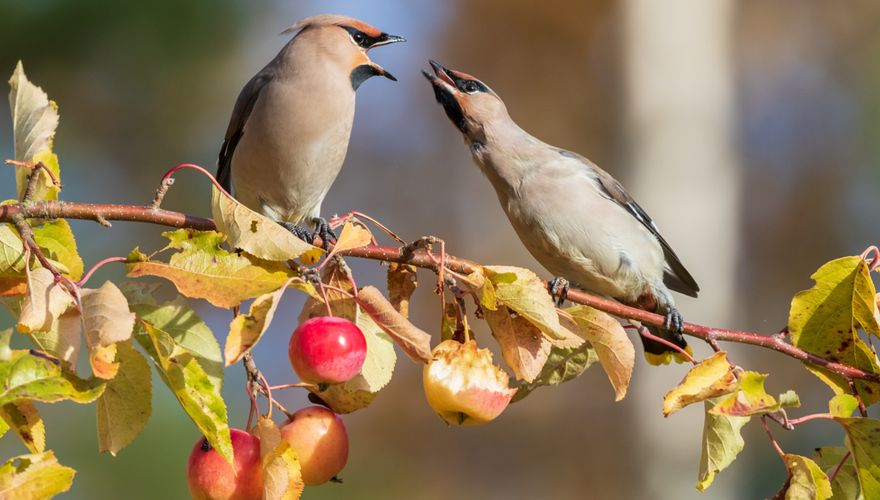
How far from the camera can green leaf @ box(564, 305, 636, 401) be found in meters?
2.26

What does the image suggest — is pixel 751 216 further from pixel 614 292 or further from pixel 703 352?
pixel 614 292

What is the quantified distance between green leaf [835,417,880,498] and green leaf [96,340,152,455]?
4.59 feet

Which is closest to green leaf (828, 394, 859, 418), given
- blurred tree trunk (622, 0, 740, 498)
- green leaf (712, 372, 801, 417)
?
green leaf (712, 372, 801, 417)

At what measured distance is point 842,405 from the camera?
2.26 metres

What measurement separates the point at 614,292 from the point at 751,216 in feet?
35.0

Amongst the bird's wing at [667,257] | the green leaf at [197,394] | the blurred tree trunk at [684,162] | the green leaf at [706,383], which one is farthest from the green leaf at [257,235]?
the blurred tree trunk at [684,162]

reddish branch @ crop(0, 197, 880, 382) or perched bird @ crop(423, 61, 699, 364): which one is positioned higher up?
reddish branch @ crop(0, 197, 880, 382)

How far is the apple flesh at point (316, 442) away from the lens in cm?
200

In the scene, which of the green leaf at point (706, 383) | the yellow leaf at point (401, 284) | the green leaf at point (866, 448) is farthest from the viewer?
the yellow leaf at point (401, 284)

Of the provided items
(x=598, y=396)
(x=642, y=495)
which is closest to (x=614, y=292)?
(x=642, y=495)

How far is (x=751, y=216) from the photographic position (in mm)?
14000

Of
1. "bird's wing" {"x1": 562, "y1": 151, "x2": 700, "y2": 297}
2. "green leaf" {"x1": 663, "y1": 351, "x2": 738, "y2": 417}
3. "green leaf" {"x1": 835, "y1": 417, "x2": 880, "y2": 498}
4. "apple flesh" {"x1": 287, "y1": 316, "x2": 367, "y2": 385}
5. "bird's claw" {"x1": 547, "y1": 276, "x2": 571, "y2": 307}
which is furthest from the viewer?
"bird's wing" {"x1": 562, "y1": 151, "x2": 700, "y2": 297}

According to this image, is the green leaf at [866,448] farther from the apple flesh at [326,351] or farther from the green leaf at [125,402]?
the green leaf at [125,402]

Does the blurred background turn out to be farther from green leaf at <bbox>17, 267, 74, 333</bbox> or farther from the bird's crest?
green leaf at <bbox>17, 267, 74, 333</bbox>
